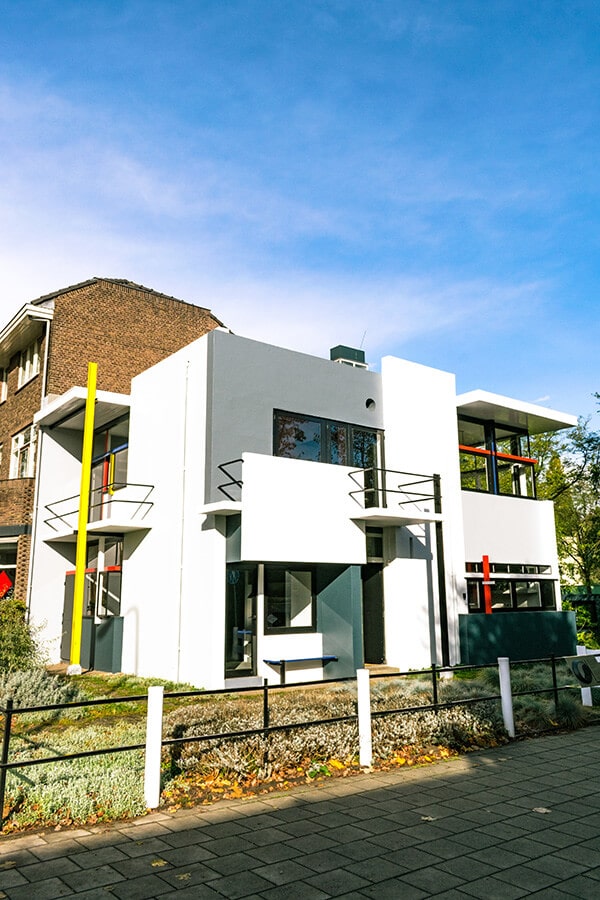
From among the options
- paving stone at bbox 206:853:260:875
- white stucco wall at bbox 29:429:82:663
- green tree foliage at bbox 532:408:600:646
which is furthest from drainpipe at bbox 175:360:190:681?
green tree foliage at bbox 532:408:600:646

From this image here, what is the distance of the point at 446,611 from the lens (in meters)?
15.4

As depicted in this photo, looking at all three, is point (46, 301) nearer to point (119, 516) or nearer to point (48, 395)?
point (48, 395)

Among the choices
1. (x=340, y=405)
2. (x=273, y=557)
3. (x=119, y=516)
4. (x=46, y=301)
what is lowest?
(x=273, y=557)

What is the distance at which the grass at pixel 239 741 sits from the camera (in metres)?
6.00

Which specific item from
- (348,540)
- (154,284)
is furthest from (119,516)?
(154,284)

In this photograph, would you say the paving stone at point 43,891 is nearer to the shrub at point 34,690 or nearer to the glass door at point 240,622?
the shrub at point 34,690

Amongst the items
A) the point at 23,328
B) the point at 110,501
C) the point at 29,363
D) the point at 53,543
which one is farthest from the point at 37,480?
the point at 110,501

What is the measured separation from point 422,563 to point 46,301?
40.8 feet

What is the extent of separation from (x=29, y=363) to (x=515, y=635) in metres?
15.5

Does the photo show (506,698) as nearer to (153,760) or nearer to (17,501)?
(153,760)

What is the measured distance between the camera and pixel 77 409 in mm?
17672

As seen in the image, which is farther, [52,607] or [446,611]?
[52,607]

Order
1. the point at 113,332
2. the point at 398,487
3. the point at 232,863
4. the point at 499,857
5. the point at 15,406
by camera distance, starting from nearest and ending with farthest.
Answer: the point at 232,863, the point at 499,857, the point at 398,487, the point at 113,332, the point at 15,406

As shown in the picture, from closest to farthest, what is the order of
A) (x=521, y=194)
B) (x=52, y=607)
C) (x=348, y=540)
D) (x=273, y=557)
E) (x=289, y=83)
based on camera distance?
(x=289, y=83), (x=521, y=194), (x=273, y=557), (x=348, y=540), (x=52, y=607)
